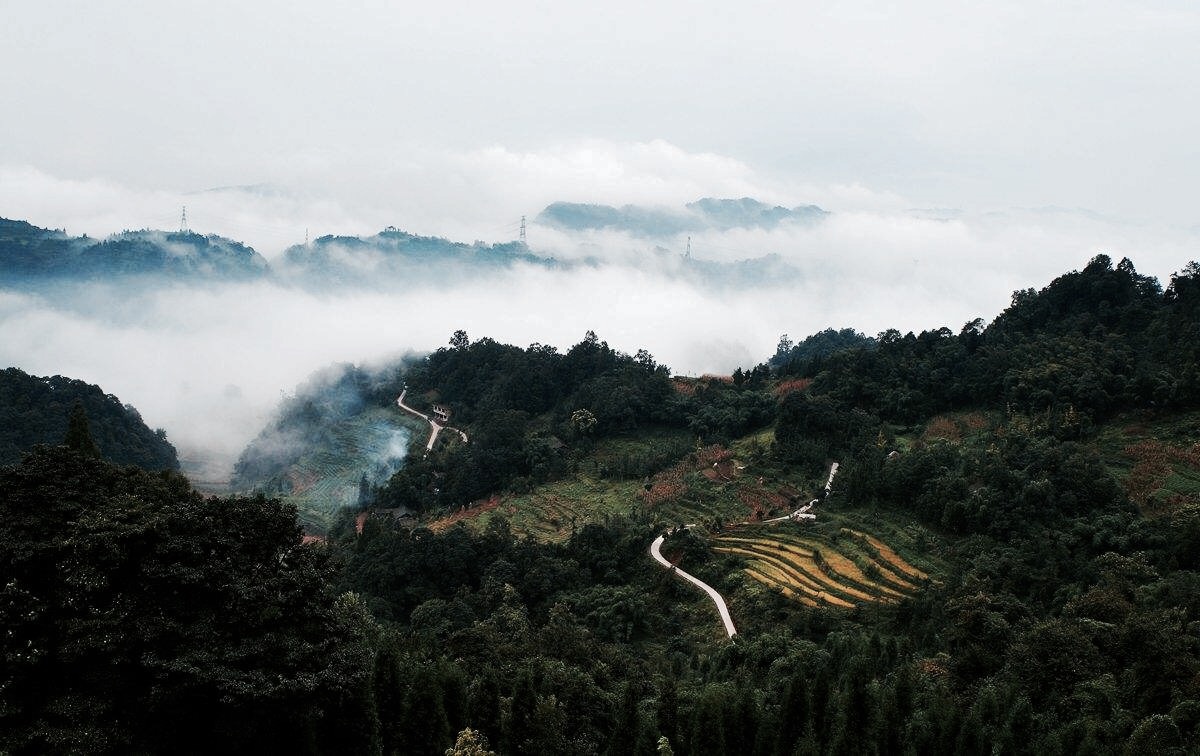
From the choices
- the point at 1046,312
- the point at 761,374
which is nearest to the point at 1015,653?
the point at 1046,312

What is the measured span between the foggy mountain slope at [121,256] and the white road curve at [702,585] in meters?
96.6

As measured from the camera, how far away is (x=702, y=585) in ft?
116

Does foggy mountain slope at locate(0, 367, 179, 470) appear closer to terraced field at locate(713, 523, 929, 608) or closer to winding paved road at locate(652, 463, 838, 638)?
winding paved road at locate(652, 463, 838, 638)

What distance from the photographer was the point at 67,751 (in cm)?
1281

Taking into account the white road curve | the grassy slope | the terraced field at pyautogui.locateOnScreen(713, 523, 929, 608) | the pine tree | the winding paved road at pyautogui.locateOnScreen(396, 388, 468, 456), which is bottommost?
the grassy slope

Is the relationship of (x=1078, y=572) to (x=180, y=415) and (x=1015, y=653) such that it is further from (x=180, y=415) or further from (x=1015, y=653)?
(x=180, y=415)

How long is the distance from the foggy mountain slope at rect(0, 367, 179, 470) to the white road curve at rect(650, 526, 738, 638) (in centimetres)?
3320

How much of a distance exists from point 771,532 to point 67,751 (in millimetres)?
30079

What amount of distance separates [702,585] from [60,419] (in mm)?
43541

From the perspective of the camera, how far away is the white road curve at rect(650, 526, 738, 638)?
31997 millimetres

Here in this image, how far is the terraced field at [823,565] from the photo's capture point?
31.9 meters

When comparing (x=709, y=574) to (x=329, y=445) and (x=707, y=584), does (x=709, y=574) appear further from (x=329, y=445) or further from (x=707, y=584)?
(x=329, y=445)

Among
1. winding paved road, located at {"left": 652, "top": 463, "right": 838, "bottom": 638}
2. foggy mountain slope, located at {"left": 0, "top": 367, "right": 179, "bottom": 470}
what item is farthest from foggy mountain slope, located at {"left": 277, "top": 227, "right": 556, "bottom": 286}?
winding paved road, located at {"left": 652, "top": 463, "right": 838, "bottom": 638}

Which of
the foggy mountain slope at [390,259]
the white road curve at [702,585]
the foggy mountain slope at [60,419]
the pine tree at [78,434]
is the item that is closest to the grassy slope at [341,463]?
the foggy mountain slope at [60,419]
